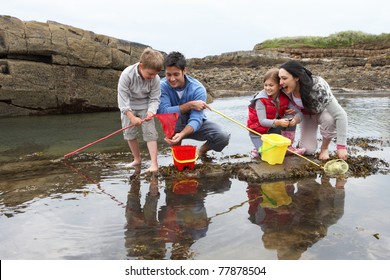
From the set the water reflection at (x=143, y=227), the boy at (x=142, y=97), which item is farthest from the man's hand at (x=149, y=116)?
the water reflection at (x=143, y=227)

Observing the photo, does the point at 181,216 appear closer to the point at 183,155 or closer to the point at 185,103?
the point at 183,155

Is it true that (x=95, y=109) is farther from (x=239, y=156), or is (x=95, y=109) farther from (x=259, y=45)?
(x=259, y=45)

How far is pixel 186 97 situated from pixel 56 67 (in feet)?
24.3

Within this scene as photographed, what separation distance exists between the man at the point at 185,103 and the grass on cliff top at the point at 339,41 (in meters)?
34.7

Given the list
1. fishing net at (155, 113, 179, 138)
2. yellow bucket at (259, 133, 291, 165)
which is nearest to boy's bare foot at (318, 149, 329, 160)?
yellow bucket at (259, 133, 291, 165)

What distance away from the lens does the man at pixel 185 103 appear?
16.4 ft

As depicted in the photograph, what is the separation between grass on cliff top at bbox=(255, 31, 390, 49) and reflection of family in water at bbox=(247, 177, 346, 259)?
36002 mm

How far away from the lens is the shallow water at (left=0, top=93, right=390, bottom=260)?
277 cm

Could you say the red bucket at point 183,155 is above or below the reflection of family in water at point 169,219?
above

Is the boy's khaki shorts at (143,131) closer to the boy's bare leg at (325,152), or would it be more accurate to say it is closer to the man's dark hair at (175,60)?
the man's dark hair at (175,60)

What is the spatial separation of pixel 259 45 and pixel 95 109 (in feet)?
111

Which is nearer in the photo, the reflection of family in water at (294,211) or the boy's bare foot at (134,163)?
the reflection of family in water at (294,211)

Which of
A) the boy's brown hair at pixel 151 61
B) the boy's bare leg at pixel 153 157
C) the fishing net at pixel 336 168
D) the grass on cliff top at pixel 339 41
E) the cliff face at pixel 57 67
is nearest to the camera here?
the fishing net at pixel 336 168

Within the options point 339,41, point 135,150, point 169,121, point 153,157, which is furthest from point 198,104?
point 339,41
